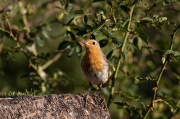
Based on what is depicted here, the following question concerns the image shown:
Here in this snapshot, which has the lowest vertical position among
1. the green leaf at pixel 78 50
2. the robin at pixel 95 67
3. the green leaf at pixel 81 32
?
the robin at pixel 95 67

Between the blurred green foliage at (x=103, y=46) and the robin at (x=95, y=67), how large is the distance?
0.26 feet

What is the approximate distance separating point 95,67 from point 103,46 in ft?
1.16

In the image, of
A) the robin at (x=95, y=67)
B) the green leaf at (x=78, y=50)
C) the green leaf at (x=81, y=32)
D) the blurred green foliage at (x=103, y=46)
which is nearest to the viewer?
the blurred green foliage at (x=103, y=46)

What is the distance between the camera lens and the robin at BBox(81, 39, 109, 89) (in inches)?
198

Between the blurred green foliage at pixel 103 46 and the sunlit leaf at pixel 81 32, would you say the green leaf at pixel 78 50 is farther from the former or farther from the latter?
the sunlit leaf at pixel 81 32

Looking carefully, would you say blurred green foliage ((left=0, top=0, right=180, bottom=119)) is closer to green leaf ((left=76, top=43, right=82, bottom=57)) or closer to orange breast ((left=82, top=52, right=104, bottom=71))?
green leaf ((left=76, top=43, right=82, bottom=57))

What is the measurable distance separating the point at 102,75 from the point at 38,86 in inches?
39.6

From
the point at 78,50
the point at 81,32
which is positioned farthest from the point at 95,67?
the point at 81,32

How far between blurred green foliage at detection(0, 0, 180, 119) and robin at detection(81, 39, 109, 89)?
0.08m

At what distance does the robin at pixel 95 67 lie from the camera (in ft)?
16.5

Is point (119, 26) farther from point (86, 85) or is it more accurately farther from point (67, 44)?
point (86, 85)

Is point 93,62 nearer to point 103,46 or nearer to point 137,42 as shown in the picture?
point 103,46

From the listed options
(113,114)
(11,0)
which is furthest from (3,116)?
(113,114)

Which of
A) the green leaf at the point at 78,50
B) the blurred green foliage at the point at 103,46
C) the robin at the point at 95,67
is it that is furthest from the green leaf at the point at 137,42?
the green leaf at the point at 78,50
